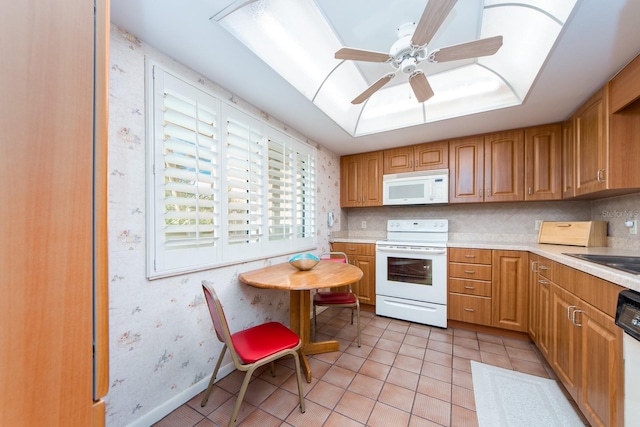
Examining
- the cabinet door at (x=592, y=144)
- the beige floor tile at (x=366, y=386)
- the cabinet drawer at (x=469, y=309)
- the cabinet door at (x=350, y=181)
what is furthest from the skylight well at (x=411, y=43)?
the beige floor tile at (x=366, y=386)

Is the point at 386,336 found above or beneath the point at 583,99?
beneath

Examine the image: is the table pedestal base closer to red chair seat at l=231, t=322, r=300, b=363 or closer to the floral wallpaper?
red chair seat at l=231, t=322, r=300, b=363

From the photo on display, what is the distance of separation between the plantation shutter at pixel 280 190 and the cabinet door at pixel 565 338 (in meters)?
2.21

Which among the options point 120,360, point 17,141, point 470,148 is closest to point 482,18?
point 470,148

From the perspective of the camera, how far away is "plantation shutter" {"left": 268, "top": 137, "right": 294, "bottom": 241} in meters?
2.32

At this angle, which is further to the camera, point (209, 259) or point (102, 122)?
point (209, 259)

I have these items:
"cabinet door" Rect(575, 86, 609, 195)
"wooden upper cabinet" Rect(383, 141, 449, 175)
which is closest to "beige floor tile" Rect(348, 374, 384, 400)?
"cabinet door" Rect(575, 86, 609, 195)

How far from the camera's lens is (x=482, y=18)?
1.60 m

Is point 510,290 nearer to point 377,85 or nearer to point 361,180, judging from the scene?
point 361,180

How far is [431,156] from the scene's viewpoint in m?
3.08

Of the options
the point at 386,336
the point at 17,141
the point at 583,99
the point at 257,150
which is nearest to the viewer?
the point at 17,141

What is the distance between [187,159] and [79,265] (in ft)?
4.10

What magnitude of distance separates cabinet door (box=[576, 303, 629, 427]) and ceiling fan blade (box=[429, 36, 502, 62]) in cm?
147

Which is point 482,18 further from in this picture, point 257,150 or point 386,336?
point 386,336
